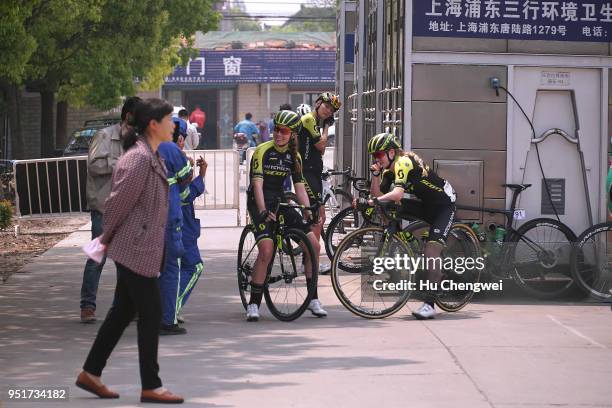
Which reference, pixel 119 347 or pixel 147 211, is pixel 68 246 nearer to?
pixel 119 347

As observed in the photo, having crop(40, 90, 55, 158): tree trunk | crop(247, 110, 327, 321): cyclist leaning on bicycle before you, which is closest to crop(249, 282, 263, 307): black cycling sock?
crop(247, 110, 327, 321): cyclist leaning on bicycle

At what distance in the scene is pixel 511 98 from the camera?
12008mm

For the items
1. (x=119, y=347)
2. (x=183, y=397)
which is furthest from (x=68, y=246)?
(x=183, y=397)

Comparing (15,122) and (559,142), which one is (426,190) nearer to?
(559,142)

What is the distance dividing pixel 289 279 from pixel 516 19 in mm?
3610

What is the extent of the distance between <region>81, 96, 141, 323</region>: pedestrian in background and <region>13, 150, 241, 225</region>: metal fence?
27.5 feet

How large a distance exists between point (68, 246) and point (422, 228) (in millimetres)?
7173

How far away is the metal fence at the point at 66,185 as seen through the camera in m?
18.6

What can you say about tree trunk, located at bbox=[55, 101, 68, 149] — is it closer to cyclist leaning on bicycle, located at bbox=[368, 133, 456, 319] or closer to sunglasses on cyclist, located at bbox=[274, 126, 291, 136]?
sunglasses on cyclist, located at bbox=[274, 126, 291, 136]

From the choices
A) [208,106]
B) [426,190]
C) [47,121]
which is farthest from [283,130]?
[208,106]

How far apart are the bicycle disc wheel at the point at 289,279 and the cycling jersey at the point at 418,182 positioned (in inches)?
37.0

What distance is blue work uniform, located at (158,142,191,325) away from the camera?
9320 millimetres

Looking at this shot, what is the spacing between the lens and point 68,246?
1672 centimetres

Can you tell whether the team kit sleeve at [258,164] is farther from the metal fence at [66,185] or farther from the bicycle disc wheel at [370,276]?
the metal fence at [66,185]
